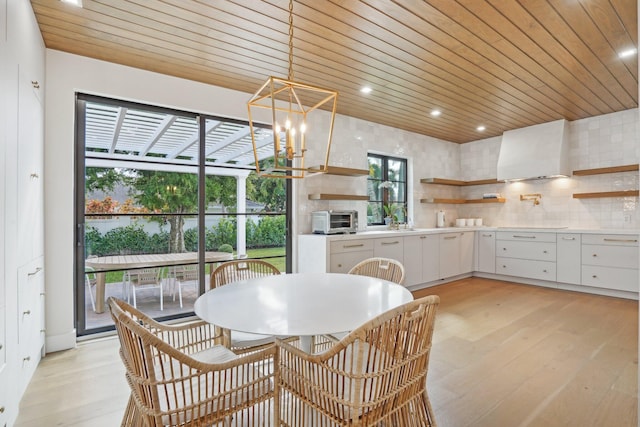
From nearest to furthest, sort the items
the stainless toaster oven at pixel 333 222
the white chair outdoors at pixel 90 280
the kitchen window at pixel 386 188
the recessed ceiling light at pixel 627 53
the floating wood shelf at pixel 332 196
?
the recessed ceiling light at pixel 627 53 → the white chair outdoors at pixel 90 280 → the stainless toaster oven at pixel 333 222 → the floating wood shelf at pixel 332 196 → the kitchen window at pixel 386 188

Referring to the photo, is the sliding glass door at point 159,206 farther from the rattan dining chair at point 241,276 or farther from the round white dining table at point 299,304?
the round white dining table at point 299,304

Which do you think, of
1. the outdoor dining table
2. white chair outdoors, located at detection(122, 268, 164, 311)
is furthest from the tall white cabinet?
white chair outdoors, located at detection(122, 268, 164, 311)

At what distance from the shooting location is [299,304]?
1.62m

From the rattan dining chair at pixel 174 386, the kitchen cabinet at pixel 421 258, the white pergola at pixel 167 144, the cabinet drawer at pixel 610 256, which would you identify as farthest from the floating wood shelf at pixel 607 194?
the rattan dining chair at pixel 174 386

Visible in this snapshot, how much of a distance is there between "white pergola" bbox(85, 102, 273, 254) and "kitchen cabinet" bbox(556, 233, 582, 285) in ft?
14.0

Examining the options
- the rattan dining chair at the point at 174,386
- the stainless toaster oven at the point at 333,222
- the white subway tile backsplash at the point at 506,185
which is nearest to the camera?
the rattan dining chair at the point at 174,386

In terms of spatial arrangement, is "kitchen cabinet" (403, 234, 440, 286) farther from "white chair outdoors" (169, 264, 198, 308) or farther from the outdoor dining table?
"white chair outdoors" (169, 264, 198, 308)

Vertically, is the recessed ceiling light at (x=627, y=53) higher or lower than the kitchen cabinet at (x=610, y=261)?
higher

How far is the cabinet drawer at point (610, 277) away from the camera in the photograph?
4152mm

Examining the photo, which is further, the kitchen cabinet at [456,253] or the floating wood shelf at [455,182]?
the floating wood shelf at [455,182]

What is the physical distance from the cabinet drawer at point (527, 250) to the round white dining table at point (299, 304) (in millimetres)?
4064

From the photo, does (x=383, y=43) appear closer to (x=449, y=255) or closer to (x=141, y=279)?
(x=141, y=279)

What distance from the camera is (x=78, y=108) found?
9.69 ft

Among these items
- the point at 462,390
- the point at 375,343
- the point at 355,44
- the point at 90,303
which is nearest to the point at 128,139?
the point at 90,303
